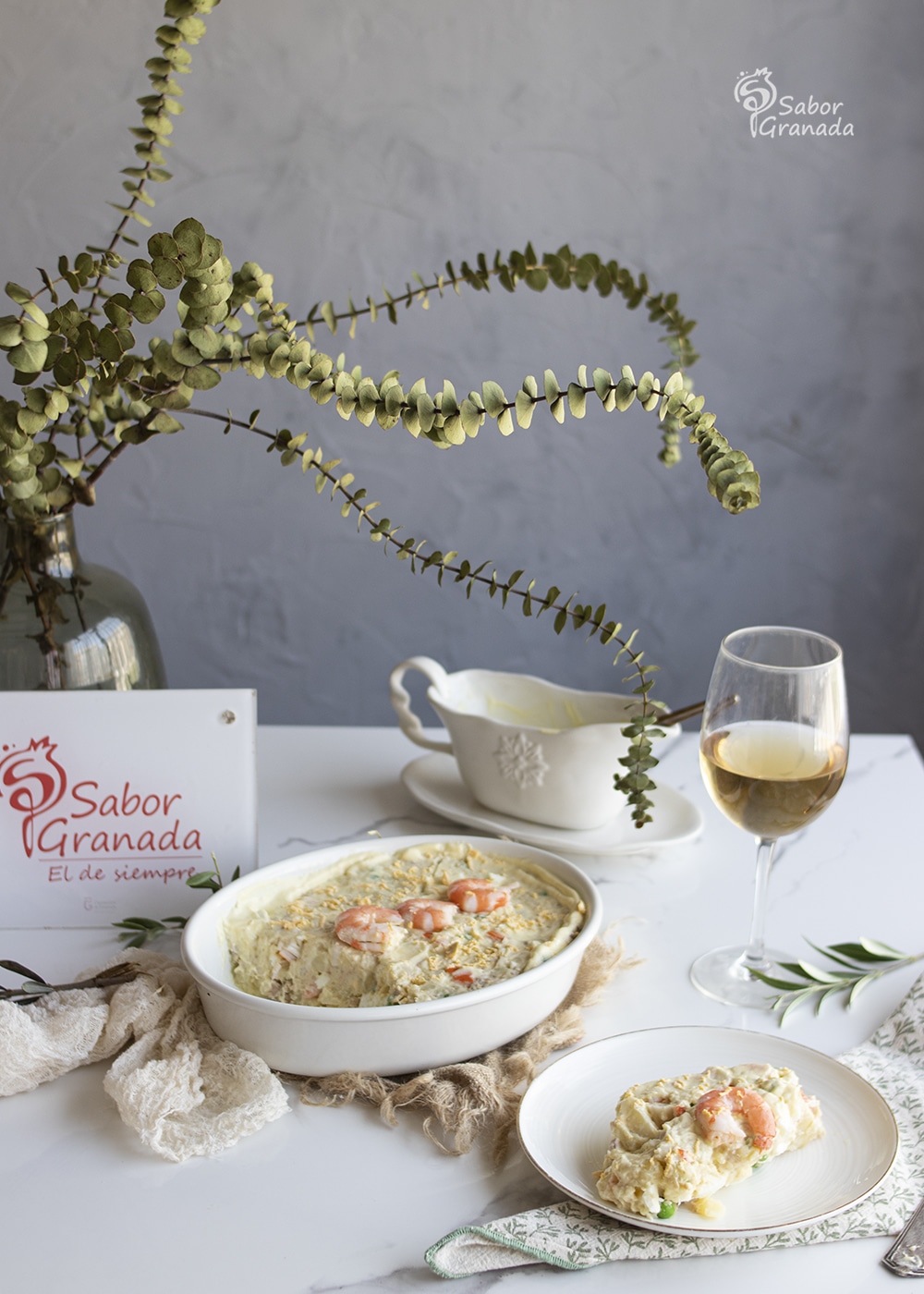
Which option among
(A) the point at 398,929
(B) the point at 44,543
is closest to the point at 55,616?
(B) the point at 44,543

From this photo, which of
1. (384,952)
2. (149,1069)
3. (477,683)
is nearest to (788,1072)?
(384,952)

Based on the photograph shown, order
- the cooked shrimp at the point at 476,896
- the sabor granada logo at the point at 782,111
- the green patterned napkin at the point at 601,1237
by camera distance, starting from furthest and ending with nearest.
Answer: the sabor granada logo at the point at 782,111
the cooked shrimp at the point at 476,896
the green patterned napkin at the point at 601,1237

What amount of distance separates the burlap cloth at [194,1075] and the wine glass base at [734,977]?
0.43 ft

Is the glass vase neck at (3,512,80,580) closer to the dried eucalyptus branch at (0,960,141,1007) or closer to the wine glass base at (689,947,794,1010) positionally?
the dried eucalyptus branch at (0,960,141,1007)

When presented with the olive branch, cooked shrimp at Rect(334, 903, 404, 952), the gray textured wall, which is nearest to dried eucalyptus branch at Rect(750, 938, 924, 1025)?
the olive branch

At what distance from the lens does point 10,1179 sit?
0.71m

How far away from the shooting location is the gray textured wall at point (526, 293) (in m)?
2.11

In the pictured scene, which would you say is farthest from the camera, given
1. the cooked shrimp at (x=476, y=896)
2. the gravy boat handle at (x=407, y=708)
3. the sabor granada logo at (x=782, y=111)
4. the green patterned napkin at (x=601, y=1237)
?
the sabor granada logo at (x=782, y=111)

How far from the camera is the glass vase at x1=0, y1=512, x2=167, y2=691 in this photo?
0.98 meters

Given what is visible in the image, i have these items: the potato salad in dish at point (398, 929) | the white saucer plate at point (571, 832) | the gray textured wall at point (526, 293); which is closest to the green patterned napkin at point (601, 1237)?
the potato salad in dish at point (398, 929)

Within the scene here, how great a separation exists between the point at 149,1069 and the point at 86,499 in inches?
18.6

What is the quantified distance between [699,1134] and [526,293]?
1.81 m

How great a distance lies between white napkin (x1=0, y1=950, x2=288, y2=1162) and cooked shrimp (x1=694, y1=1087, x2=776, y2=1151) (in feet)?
0.88

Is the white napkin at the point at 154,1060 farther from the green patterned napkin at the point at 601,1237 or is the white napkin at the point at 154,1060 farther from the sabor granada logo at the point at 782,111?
the sabor granada logo at the point at 782,111
